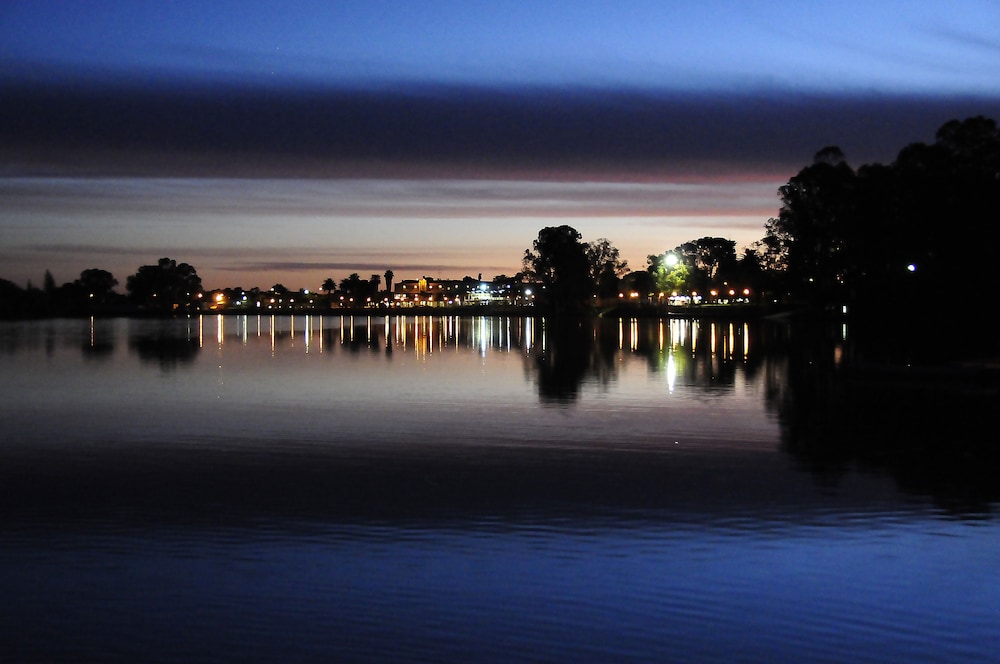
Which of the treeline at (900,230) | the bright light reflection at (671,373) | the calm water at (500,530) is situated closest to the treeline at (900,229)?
the treeline at (900,230)

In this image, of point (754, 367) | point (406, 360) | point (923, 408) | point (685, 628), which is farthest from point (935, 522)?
point (406, 360)

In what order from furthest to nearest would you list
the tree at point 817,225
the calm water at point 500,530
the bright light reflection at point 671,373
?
the tree at point 817,225 → the bright light reflection at point 671,373 → the calm water at point 500,530

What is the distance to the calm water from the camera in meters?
10.2

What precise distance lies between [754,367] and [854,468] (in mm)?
27752

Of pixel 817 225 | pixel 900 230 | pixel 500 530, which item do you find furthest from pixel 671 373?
pixel 817 225

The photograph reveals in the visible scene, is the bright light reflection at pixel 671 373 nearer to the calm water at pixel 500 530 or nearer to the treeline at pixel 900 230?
the calm water at pixel 500 530

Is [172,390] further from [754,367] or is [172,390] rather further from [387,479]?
[754,367]

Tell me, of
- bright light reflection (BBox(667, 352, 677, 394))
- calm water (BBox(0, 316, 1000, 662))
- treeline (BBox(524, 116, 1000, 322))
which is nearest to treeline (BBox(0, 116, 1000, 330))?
treeline (BBox(524, 116, 1000, 322))

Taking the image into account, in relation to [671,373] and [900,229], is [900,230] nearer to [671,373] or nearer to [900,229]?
[900,229]

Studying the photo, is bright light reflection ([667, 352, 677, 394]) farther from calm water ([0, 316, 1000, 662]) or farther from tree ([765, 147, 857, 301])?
tree ([765, 147, 857, 301])

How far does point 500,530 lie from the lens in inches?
568

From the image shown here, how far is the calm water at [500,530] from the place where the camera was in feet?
33.4

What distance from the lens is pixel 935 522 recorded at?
15.0m

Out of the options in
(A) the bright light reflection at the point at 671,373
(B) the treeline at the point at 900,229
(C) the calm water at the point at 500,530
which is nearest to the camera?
(C) the calm water at the point at 500,530
